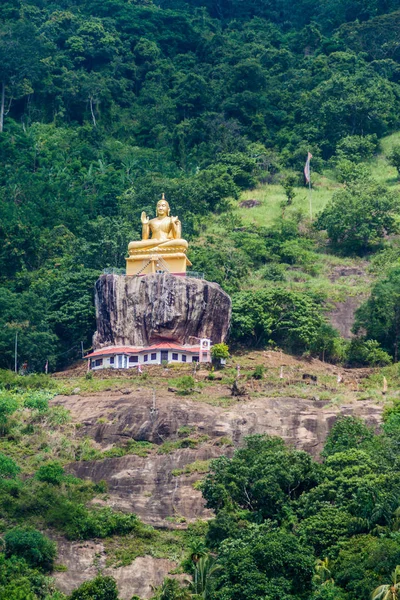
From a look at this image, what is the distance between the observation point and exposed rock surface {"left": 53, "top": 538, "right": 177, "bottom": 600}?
4412cm

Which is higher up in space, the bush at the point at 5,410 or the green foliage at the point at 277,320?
the green foliage at the point at 277,320

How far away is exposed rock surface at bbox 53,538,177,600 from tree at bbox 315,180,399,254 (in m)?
33.7

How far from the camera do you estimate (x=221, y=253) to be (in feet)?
236

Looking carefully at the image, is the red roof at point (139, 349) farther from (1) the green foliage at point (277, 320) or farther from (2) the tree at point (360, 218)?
(2) the tree at point (360, 218)

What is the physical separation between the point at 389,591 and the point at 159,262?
28.4 metres

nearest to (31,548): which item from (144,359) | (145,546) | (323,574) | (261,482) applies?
(145,546)

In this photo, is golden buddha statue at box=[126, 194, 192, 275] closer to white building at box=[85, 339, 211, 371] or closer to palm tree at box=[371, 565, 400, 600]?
white building at box=[85, 339, 211, 371]

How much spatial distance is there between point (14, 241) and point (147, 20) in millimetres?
34898

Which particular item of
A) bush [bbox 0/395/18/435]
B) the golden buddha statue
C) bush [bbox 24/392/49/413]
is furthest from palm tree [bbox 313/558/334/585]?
the golden buddha statue

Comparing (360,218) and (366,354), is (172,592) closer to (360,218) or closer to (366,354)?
(366,354)

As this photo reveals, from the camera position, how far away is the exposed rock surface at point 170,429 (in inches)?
1933

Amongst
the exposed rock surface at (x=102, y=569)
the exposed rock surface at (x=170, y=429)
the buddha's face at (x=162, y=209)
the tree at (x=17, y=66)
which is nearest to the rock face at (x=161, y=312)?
the buddha's face at (x=162, y=209)

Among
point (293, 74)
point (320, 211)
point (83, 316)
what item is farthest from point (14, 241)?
point (293, 74)

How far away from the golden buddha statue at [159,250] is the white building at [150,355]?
451 centimetres
